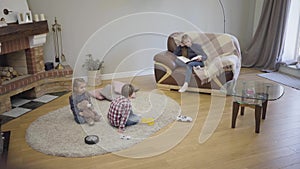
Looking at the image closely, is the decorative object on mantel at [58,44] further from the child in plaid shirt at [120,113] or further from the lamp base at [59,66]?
the child in plaid shirt at [120,113]

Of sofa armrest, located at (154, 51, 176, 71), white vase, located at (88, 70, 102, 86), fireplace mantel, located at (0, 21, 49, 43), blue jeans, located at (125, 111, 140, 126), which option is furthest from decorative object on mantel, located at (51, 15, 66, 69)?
blue jeans, located at (125, 111, 140, 126)

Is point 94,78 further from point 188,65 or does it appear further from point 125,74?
point 188,65

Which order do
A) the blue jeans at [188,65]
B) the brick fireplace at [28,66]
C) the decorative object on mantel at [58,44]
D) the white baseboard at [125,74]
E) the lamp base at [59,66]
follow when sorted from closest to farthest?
the brick fireplace at [28,66] → the blue jeans at [188,65] → the lamp base at [59,66] → the decorative object on mantel at [58,44] → the white baseboard at [125,74]

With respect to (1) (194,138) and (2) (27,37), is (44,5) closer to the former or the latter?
(2) (27,37)

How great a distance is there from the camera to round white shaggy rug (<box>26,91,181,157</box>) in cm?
271

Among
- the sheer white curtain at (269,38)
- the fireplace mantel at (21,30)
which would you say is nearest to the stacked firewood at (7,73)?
the fireplace mantel at (21,30)

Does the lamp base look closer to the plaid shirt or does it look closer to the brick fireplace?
the brick fireplace

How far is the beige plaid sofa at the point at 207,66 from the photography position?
397cm

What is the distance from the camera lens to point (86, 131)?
304cm

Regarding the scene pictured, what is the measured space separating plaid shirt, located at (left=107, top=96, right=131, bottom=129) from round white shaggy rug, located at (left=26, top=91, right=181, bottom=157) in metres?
0.08

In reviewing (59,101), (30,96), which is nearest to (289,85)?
(59,101)

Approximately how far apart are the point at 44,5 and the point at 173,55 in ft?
6.52

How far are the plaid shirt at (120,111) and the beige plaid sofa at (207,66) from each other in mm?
1309

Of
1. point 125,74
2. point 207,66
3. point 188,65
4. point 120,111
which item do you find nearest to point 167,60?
point 188,65
